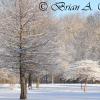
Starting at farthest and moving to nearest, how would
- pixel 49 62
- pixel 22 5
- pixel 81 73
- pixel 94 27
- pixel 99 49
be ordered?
pixel 94 27
pixel 99 49
pixel 81 73
pixel 49 62
pixel 22 5

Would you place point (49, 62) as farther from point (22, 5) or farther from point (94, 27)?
point (94, 27)

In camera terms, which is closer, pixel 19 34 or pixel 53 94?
pixel 19 34

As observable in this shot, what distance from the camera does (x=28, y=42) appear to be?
29.8 meters

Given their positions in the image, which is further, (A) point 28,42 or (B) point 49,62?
(B) point 49,62

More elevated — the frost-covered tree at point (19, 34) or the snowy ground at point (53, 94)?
the frost-covered tree at point (19, 34)

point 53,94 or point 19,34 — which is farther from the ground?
point 19,34

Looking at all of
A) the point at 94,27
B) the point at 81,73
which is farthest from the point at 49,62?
the point at 94,27

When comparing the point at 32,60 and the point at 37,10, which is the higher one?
the point at 37,10

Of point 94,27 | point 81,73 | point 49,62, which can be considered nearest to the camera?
point 49,62

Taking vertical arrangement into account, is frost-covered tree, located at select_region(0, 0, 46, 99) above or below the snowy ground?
above

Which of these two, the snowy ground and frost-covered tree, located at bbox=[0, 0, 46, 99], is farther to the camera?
the snowy ground

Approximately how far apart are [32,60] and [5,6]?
16.1 feet

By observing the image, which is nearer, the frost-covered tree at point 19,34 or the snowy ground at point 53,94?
the frost-covered tree at point 19,34

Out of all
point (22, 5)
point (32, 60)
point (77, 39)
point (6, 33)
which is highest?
point (77, 39)
